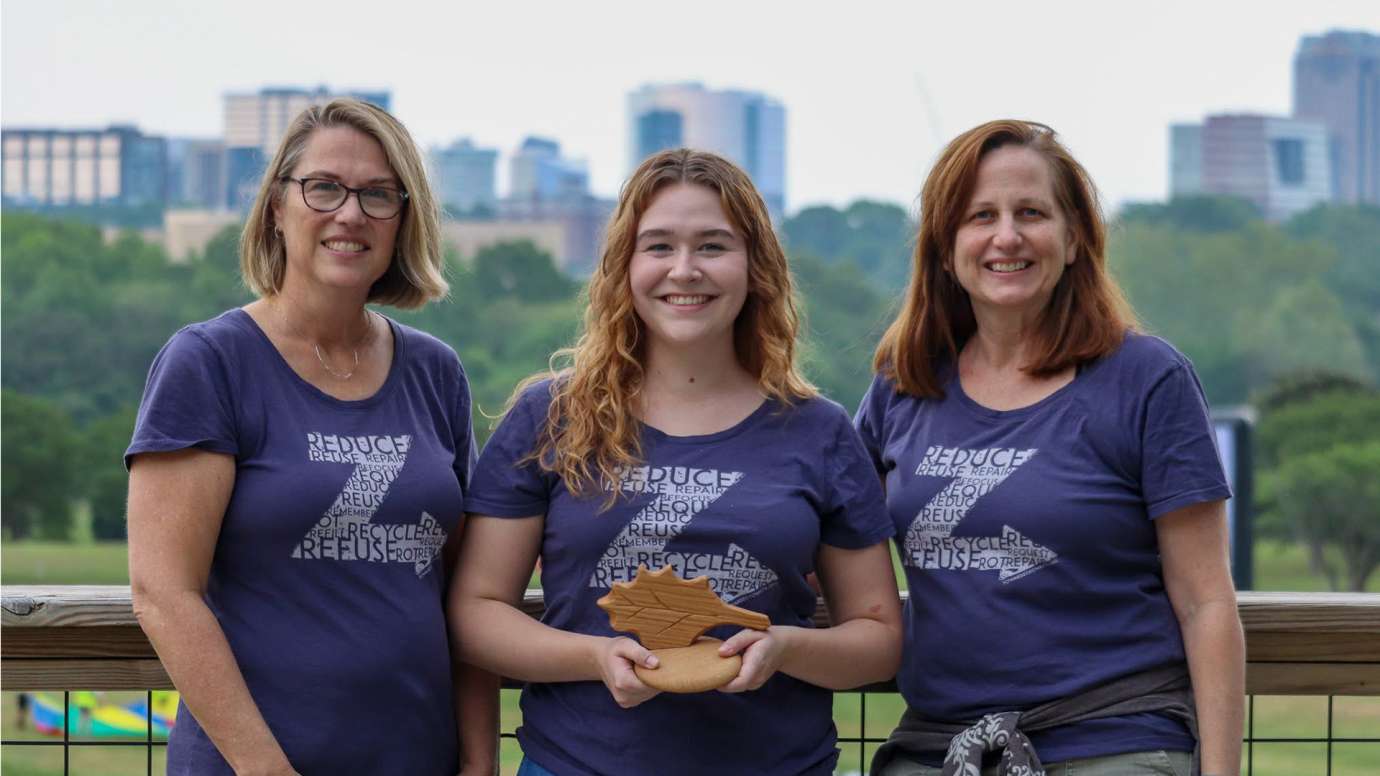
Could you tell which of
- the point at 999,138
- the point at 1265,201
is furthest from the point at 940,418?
the point at 1265,201

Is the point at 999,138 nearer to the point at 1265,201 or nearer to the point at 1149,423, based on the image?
the point at 1149,423

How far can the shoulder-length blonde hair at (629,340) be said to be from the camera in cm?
263

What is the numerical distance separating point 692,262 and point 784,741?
2.56 ft

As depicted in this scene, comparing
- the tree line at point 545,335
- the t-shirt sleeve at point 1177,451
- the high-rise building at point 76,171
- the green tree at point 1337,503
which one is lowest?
the green tree at point 1337,503

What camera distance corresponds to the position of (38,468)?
5738 centimetres

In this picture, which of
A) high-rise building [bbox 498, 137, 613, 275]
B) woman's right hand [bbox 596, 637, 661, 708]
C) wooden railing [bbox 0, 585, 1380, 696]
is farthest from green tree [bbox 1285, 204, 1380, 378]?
woman's right hand [bbox 596, 637, 661, 708]

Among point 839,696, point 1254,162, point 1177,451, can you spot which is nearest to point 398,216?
point 1177,451

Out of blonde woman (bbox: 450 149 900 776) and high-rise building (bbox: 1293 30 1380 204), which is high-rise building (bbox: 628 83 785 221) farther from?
blonde woman (bbox: 450 149 900 776)

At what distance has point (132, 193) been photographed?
78312 mm

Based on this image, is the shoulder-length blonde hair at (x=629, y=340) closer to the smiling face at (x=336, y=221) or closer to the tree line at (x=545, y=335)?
the smiling face at (x=336, y=221)

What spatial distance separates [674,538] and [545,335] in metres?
56.9

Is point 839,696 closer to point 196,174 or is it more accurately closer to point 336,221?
point 336,221

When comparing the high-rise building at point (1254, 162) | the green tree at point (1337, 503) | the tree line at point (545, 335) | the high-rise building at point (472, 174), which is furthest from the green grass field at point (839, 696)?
the high-rise building at point (1254, 162)

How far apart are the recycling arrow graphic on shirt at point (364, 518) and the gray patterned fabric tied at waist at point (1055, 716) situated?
0.90 metres
